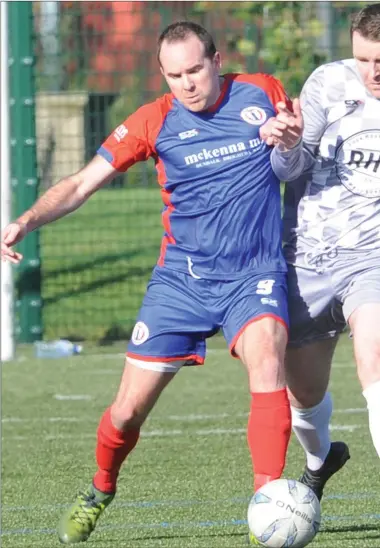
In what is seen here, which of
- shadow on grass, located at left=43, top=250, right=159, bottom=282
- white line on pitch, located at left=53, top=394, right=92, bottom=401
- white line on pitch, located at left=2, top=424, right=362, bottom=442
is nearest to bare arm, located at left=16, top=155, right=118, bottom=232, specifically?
white line on pitch, located at left=2, top=424, right=362, bottom=442

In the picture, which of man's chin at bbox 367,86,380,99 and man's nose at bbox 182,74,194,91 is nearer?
man's chin at bbox 367,86,380,99

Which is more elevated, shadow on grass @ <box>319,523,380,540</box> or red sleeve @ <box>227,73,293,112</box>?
red sleeve @ <box>227,73,293,112</box>

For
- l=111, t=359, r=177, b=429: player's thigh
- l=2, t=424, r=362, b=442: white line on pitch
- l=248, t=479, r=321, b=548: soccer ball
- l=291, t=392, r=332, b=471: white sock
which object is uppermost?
l=111, t=359, r=177, b=429: player's thigh

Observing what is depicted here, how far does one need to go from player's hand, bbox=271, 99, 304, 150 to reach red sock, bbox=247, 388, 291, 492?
38.1 inches

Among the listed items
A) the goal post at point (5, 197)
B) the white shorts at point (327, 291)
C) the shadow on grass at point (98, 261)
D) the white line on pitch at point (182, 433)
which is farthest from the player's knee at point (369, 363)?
the shadow on grass at point (98, 261)

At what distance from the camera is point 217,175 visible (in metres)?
5.39

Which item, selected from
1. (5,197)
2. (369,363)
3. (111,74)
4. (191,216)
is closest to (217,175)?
(191,216)

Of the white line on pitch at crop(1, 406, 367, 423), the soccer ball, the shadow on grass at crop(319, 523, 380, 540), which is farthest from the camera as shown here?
the white line on pitch at crop(1, 406, 367, 423)

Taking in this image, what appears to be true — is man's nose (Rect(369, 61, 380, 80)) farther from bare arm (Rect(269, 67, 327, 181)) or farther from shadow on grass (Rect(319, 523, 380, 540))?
shadow on grass (Rect(319, 523, 380, 540))

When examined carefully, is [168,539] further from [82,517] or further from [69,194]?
[69,194]

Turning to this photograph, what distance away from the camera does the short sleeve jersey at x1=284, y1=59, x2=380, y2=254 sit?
A: 5.24m

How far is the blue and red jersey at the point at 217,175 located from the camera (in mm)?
5367

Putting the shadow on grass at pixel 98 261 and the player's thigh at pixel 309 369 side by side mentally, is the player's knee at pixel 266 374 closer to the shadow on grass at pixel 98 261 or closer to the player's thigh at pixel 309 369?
the player's thigh at pixel 309 369

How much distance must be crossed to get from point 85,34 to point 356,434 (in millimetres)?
5894
